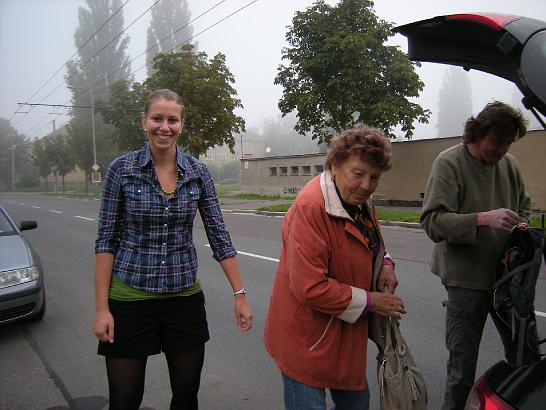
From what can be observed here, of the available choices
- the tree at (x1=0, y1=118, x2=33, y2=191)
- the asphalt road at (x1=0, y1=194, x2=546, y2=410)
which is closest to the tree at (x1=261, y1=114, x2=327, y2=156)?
the tree at (x1=0, y1=118, x2=33, y2=191)

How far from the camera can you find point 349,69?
15164mm

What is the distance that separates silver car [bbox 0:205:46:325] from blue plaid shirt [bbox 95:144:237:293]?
9.04 ft

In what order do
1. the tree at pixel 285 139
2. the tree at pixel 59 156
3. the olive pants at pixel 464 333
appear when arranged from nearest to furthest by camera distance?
the olive pants at pixel 464 333 < the tree at pixel 59 156 < the tree at pixel 285 139

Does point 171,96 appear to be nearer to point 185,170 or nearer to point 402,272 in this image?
point 185,170

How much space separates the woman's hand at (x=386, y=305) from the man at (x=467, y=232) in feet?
2.00

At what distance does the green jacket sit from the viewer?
2.25 metres

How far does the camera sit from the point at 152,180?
215 centimetres

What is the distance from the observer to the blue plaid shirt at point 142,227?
2100 mm

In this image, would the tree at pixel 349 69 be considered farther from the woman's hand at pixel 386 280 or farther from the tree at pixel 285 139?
the tree at pixel 285 139

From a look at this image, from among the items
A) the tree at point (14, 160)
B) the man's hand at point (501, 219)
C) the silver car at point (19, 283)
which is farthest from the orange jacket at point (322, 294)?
the tree at point (14, 160)

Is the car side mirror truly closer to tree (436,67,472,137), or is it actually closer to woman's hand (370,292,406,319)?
woman's hand (370,292,406,319)

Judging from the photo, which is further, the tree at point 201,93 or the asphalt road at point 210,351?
the tree at point 201,93

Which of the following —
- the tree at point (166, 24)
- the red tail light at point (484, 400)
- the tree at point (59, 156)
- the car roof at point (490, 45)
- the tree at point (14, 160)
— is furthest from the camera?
the tree at point (166, 24)

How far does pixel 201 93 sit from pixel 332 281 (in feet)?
63.5
